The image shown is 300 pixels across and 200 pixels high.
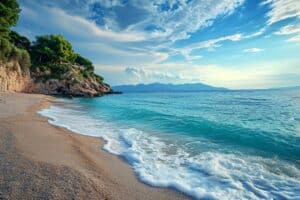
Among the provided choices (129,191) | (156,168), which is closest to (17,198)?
(129,191)

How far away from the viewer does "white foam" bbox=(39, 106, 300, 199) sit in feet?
19.2

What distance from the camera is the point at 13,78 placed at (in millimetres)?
41938

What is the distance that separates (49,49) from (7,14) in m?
22.6

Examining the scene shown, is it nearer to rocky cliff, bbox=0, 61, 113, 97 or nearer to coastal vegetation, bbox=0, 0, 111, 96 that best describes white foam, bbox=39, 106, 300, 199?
rocky cliff, bbox=0, 61, 113, 97

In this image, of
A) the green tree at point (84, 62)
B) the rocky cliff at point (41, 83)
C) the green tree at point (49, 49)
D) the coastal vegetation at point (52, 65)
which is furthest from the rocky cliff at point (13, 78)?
the green tree at point (84, 62)

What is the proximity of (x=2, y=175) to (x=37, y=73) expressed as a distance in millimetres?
56123

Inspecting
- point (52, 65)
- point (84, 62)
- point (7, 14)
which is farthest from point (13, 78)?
point (84, 62)

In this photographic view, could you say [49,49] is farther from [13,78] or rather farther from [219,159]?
[219,159]

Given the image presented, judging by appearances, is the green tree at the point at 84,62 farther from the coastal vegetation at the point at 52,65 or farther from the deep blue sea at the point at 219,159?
the deep blue sea at the point at 219,159

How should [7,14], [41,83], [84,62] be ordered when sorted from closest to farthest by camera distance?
1. [7,14]
2. [41,83]
3. [84,62]

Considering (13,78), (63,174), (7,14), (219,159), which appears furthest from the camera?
(13,78)

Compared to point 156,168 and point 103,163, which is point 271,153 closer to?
point 156,168

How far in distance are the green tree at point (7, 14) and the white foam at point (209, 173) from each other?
124 ft

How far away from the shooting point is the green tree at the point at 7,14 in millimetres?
36625
